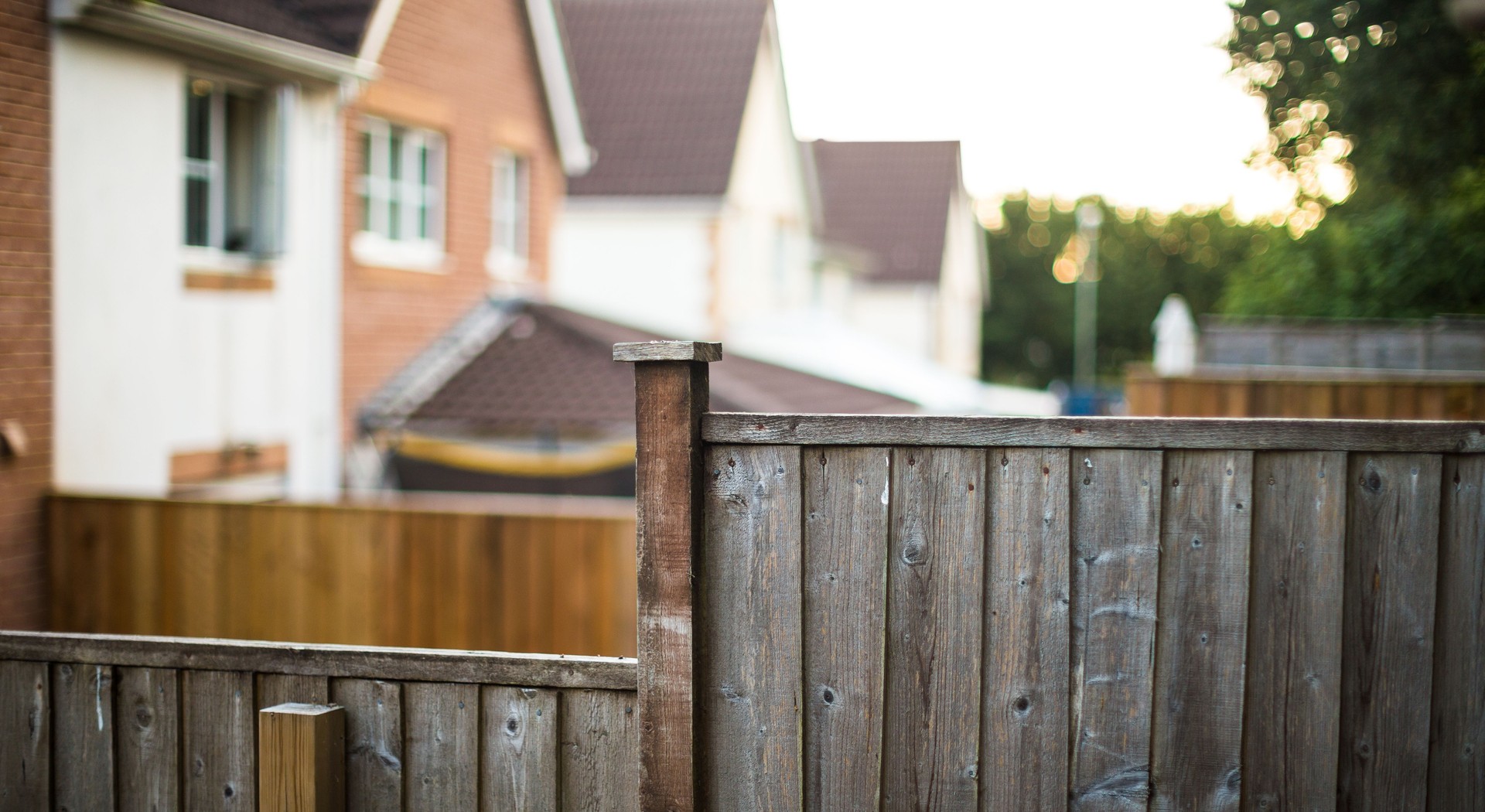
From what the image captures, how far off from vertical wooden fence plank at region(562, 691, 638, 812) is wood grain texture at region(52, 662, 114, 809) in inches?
48.5

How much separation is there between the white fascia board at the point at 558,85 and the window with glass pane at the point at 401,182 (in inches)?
89.2

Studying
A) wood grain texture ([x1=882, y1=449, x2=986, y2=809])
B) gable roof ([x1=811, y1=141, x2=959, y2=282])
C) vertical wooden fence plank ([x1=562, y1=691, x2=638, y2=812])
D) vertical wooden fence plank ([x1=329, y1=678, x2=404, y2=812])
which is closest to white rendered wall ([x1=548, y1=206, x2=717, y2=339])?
gable roof ([x1=811, y1=141, x2=959, y2=282])

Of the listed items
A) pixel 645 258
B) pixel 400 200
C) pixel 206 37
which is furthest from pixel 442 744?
pixel 645 258

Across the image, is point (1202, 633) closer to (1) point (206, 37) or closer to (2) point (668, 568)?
(2) point (668, 568)

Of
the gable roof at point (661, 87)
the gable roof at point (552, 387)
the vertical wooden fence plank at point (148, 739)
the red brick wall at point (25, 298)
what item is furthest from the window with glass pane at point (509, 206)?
the vertical wooden fence plank at point (148, 739)

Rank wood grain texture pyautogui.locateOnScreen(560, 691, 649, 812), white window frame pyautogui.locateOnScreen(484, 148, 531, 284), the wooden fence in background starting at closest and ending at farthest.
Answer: wood grain texture pyautogui.locateOnScreen(560, 691, 649, 812) < the wooden fence in background < white window frame pyautogui.locateOnScreen(484, 148, 531, 284)

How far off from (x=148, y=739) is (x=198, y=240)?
25.3 ft

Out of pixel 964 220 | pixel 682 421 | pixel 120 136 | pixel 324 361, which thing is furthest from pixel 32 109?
pixel 964 220

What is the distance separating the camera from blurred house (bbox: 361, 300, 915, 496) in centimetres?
1228

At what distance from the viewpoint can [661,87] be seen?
22.5 metres

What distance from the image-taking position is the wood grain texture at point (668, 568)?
2.98 m

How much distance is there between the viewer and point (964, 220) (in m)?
39.4

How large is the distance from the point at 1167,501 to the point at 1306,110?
548cm

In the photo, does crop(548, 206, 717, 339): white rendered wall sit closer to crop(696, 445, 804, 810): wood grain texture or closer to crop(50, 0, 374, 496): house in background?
crop(50, 0, 374, 496): house in background
